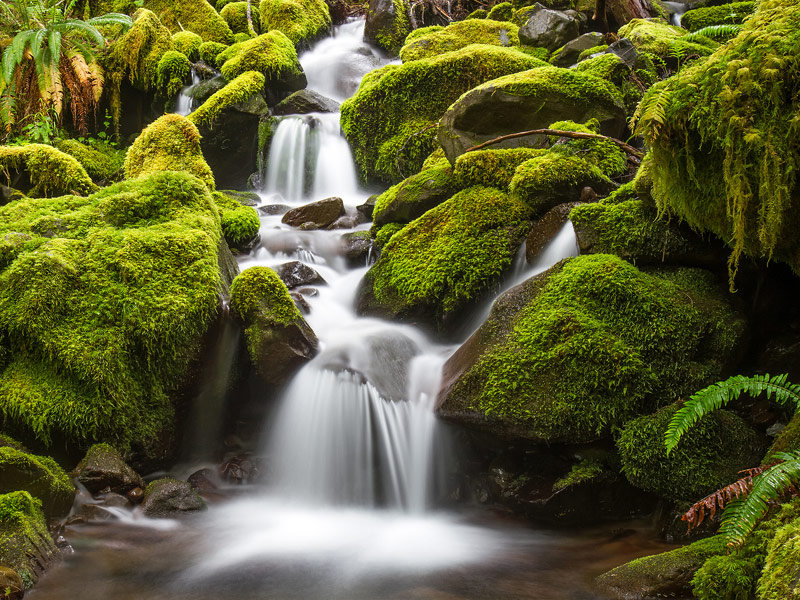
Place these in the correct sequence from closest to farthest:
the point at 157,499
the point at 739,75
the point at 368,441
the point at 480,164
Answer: the point at 739,75
the point at 157,499
the point at 368,441
the point at 480,164

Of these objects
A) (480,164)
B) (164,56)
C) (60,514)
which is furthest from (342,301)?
(164,56)

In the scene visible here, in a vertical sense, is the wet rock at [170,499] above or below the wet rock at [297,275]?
below

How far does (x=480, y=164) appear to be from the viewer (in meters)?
6.05

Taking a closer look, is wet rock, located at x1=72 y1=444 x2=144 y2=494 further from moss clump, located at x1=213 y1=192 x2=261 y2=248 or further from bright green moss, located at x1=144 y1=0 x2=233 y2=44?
bright green moss, located at x1=144 y1=0 x2=233 y2=44

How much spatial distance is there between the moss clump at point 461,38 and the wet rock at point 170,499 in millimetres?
8490

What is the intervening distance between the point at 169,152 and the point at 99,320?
3971 millimetres

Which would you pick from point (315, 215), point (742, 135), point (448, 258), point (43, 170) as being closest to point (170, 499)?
point (448, 258)

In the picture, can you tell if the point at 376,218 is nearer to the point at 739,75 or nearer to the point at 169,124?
the point at 169,124

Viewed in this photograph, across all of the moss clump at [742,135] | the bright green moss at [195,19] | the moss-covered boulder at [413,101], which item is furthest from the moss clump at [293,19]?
the moss clump at [742,135]

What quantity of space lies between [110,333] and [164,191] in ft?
5.61

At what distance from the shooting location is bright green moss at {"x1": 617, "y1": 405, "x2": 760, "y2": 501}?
3.39 m

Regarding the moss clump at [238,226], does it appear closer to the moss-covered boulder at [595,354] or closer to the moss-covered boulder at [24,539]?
the moss-covered boulder at [595,354]

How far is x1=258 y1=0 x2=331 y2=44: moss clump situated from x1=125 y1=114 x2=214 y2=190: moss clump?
6396mm

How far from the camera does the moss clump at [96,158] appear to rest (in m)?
9.29
